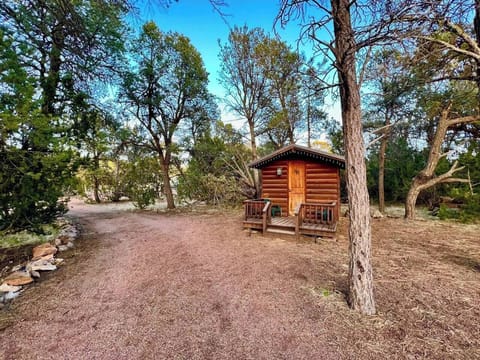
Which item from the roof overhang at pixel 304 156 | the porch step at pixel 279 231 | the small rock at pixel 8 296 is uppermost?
the roof overhang at pixel 304 156

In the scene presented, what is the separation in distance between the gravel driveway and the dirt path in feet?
0.05

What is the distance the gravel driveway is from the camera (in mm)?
2184

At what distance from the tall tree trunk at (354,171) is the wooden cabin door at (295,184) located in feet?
17.4

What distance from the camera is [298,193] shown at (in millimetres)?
8023

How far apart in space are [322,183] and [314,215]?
1.55 metres

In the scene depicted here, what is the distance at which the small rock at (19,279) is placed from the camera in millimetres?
3637

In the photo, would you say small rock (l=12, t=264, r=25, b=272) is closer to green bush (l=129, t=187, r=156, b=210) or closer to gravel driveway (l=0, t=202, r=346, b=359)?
gravel driveway (l=0, t=202, r=346, b=359)

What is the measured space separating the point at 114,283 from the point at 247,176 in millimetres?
9400

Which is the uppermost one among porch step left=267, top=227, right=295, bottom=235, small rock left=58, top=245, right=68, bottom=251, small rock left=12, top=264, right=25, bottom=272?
porch step left=267, top=227, right=295, bottom=235

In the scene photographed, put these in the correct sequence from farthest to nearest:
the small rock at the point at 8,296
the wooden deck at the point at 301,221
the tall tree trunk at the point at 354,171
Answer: the wooden deck at the point at 301,221, the small rock at the point at 8,296, the tall tree trunk at the point at 354,171

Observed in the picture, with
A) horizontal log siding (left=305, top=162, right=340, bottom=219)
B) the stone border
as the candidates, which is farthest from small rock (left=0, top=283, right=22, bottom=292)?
horizontal log siding (left=305, top=162, right=340, bottom=219)

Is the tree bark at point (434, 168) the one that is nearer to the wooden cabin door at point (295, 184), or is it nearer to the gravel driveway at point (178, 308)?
the wooden cabin door at point (295, 184)

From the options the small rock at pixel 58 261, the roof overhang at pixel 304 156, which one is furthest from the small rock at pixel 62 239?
the roof overhang at pixel 304 156

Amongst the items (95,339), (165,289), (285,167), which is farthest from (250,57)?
(95,339)
